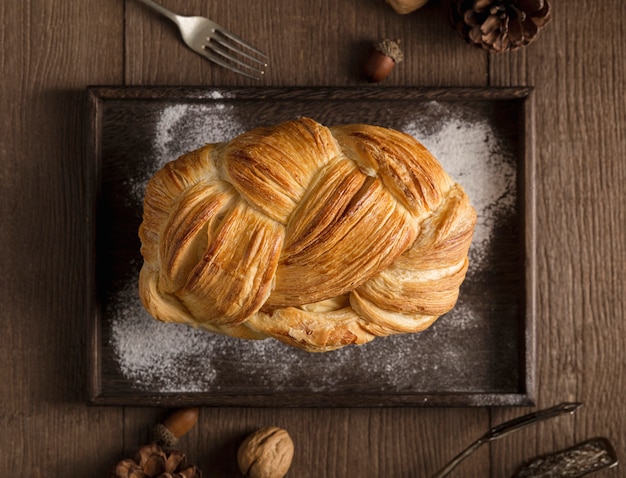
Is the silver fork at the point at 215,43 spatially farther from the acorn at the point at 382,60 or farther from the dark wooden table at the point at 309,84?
the acorn at the point at 382,60

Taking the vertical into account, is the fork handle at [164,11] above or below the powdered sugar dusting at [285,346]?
above

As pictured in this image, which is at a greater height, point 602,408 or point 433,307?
point 433,307

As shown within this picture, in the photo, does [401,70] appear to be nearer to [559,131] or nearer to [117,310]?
[559,131]

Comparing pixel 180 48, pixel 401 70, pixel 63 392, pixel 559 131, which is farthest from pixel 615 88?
pixel 63 392

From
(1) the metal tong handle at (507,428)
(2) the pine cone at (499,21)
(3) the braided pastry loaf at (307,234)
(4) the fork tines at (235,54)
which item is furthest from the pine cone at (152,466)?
(2) the pine cone at (499,21)

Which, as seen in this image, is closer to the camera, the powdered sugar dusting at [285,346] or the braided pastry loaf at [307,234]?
the braided pastry loaf at [307,234]

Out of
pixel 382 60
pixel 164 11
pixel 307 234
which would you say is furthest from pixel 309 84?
pixel 307 234

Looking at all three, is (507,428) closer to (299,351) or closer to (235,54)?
(299,351)
